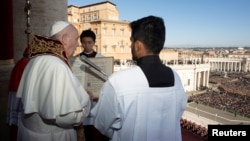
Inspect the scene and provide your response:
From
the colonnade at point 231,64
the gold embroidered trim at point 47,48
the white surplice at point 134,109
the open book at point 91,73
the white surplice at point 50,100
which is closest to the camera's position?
the white surplice at point 134,109

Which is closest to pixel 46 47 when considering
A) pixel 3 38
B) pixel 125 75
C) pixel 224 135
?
pixel 125 75

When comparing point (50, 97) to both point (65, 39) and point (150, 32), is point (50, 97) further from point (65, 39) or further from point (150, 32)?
point (150, 32)

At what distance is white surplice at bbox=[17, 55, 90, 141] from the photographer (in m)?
1.86

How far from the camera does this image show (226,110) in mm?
22844

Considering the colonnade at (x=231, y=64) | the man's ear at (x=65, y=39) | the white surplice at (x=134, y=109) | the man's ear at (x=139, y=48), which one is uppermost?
the man's ear at (x=65, y=39)

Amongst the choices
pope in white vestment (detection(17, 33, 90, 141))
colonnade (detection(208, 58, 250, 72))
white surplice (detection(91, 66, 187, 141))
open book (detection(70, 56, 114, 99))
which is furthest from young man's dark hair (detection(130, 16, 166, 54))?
colonnade (detection(208, 58, 250, 72))

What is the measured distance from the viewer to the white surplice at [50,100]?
73.3 inches

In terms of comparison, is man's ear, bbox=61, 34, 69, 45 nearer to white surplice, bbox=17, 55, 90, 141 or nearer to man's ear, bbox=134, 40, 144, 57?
white surplice, bbox=17, 55, 90, 141

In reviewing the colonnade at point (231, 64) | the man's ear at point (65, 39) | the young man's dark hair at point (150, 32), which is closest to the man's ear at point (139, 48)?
the young man's dark hair at point (150, 32)

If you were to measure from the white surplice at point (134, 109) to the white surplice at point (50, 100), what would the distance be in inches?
7.5

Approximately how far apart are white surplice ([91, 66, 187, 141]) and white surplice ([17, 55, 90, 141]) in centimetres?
19

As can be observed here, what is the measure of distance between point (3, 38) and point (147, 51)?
274cm

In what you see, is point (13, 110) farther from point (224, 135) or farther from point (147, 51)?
point (224, 135)

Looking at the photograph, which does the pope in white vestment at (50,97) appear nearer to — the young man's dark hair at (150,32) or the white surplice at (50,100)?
the white surplice at (50,100)
